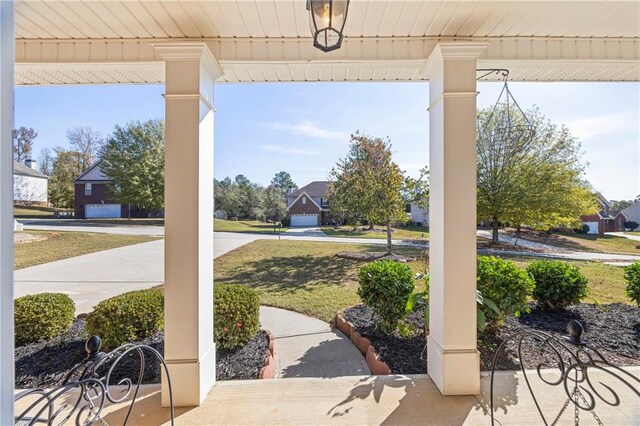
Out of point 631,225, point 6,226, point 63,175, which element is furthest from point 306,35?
point 63,175

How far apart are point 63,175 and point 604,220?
12.8 metres

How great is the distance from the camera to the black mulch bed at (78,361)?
2.48 metres

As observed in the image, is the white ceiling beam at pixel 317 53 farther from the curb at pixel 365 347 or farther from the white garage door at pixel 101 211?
the white garage door at pixel 101 211

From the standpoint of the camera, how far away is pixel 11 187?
73 centimetres

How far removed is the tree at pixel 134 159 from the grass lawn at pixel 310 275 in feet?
16.0

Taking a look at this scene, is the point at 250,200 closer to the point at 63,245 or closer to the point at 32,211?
the point at 63,245

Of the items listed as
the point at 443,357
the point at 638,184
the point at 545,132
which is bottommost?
the point at 443,357

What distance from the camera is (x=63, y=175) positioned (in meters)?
7.05

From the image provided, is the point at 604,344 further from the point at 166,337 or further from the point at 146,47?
the point at 146,47

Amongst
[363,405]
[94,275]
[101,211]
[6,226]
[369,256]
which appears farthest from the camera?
[101,211]

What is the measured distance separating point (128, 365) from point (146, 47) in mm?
2860

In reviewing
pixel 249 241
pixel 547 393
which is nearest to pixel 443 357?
pixel 547 393

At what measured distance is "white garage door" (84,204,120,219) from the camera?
34.4ft

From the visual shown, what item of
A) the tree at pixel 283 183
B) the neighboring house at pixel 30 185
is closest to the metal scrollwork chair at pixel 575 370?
the neighboring house at pixel 30 185
